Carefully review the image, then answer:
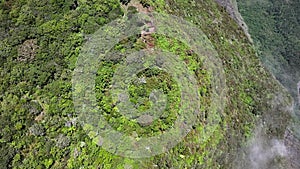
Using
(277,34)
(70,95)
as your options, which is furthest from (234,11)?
(70,95)

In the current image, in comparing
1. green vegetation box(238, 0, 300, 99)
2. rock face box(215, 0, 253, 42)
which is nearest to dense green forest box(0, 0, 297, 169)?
rock face box(215, 0, 253, 42)

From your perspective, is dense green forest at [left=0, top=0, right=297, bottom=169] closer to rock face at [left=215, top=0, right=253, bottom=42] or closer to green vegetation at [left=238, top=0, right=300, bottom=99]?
rock face at [left=215, top=0, right=253, bottom=42]

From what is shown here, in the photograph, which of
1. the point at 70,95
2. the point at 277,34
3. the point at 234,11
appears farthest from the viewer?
the point at 277,34

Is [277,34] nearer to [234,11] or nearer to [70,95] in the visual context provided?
[234,11]

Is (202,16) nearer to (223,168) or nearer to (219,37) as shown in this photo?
(219,37)

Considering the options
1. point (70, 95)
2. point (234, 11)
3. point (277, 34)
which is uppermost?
point (70, 95)

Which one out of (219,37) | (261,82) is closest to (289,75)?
(261,82)
